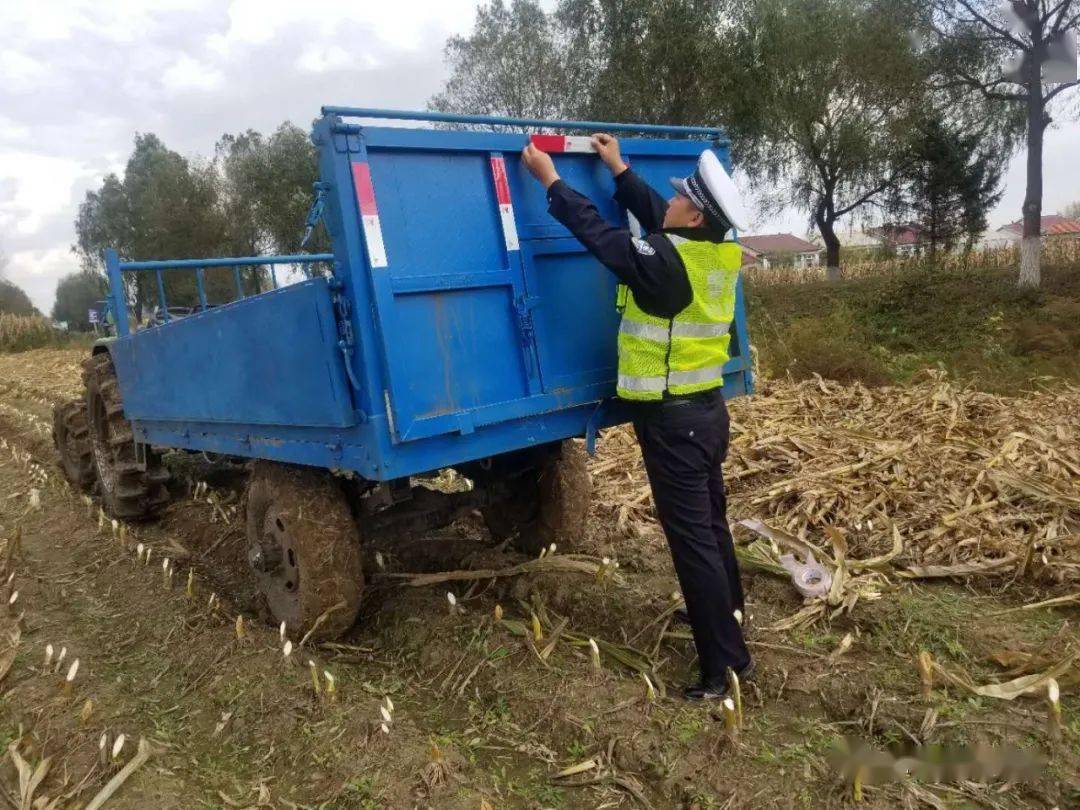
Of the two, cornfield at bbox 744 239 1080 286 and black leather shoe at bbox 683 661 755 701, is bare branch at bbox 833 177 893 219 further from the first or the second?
black leather shoe at bbox 683 661 755 701

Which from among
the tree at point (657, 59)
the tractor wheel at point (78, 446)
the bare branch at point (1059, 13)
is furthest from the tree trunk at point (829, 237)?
the tractor wheel at point (78, 446)

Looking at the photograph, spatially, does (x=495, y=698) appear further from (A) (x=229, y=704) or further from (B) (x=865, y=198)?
(B) (x=865, y=198)

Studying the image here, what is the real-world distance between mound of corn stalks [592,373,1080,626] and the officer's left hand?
8.21ft

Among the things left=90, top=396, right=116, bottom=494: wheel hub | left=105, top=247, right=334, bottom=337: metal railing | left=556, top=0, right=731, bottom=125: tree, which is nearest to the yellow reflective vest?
left=105, top=247, right=334, bottom=337: metal railing

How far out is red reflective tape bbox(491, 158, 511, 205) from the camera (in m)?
3.69

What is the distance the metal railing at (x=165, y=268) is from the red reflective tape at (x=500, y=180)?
10.2ft

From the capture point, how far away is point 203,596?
4.92 m

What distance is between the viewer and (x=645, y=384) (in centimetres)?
358

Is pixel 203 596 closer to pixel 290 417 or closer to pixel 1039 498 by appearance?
pixel 290 417

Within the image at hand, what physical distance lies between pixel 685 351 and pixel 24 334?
126ft

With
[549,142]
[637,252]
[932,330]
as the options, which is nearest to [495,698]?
[637,252]

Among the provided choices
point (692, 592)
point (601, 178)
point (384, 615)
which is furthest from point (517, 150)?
point (384, 615)

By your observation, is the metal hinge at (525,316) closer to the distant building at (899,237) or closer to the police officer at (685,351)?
the police officer at (685,351)

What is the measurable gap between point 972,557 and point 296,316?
400cm
